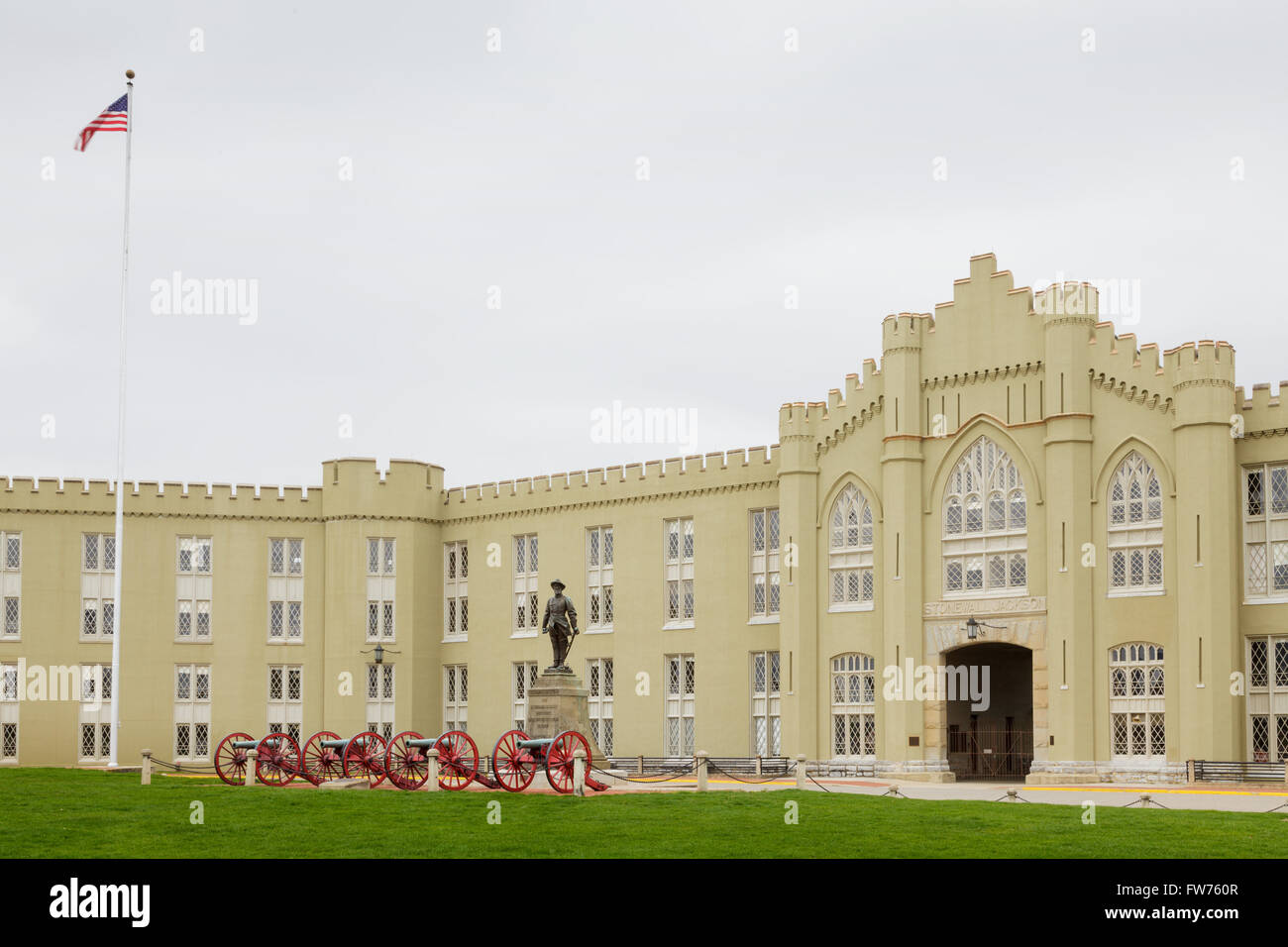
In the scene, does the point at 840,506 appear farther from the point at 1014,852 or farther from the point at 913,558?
the point at 1014,852

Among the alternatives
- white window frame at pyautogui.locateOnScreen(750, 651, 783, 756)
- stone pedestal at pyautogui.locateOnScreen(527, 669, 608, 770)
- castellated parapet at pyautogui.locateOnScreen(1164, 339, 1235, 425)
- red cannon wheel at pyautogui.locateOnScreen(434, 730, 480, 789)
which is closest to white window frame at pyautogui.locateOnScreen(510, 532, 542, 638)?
white window frame at pyautogui.locateOnScreen(750, 651, 783, 756)

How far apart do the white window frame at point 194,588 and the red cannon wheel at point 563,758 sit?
21356 millimetres

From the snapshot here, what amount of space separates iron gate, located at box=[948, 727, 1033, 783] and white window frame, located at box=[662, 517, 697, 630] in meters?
8.21

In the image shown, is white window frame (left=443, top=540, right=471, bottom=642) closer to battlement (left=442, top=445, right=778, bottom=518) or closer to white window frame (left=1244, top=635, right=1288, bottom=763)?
battlement (left=442, top=445, right=778, bottom=518)

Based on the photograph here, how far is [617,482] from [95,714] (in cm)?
1578

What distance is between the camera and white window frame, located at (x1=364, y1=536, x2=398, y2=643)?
48844 mm

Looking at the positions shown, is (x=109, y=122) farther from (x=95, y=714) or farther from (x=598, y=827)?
(x=598, y=827)

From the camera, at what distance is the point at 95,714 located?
46.4 metres

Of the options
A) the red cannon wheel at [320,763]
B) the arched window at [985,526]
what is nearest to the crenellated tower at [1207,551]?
the arched window at [985,526]

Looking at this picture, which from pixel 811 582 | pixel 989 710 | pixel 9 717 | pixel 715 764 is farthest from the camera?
pixel 9 717

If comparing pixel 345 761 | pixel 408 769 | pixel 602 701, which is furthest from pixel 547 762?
pixel 602 701

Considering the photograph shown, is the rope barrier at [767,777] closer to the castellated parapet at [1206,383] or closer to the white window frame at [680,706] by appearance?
the white window frame at [680,706]

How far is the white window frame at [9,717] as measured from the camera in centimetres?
4572
